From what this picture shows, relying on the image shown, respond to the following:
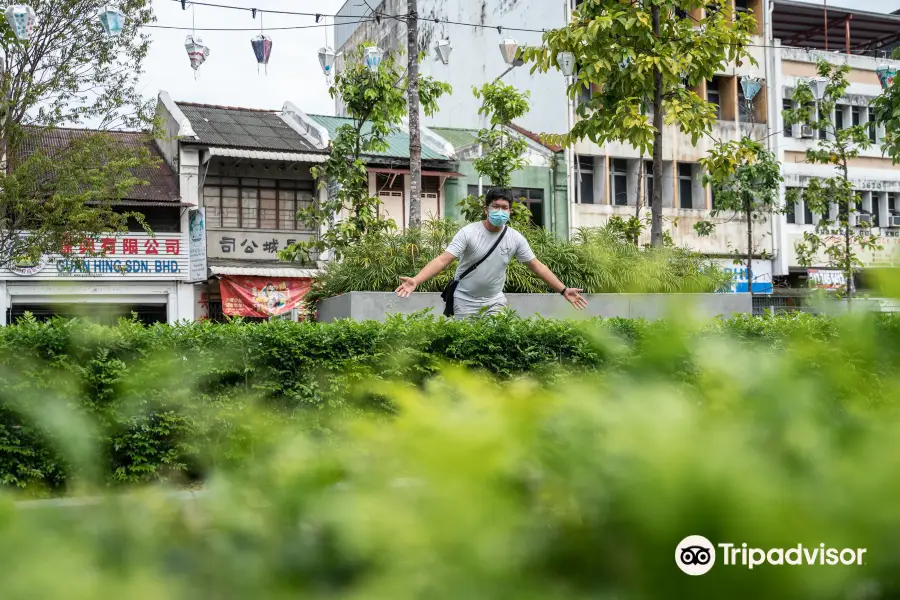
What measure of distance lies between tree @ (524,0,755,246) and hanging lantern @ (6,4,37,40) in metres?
10.0

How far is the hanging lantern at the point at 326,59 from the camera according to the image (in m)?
21.0

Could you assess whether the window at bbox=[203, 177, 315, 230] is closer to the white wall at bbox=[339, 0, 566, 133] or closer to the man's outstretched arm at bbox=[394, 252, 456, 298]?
the white wall at bbox=[339, 0, 566, 133]

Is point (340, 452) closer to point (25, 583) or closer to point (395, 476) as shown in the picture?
point (395, 476)

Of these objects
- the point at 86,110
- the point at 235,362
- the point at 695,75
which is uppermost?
the point at 86,110

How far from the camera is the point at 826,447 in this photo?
727 mm

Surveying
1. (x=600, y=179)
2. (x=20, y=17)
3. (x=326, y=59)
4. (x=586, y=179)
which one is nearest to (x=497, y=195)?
(x=20, y=17)

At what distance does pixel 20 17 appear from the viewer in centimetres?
1645

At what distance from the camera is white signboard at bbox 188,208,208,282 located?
Result: 90.8 ft

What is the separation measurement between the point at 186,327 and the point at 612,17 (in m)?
7.04

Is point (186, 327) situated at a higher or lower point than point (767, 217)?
lower

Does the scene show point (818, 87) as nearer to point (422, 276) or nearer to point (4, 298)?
point (422, 276)

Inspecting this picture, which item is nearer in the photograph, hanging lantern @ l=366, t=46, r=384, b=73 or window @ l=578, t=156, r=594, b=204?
hanging lantern @ l=366, t=46, r=384, b=73

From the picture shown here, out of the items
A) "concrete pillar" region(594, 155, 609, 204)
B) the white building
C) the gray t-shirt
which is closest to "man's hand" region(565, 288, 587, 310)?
the gray t-shirt

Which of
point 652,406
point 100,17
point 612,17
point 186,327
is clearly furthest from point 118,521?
point 100,17
